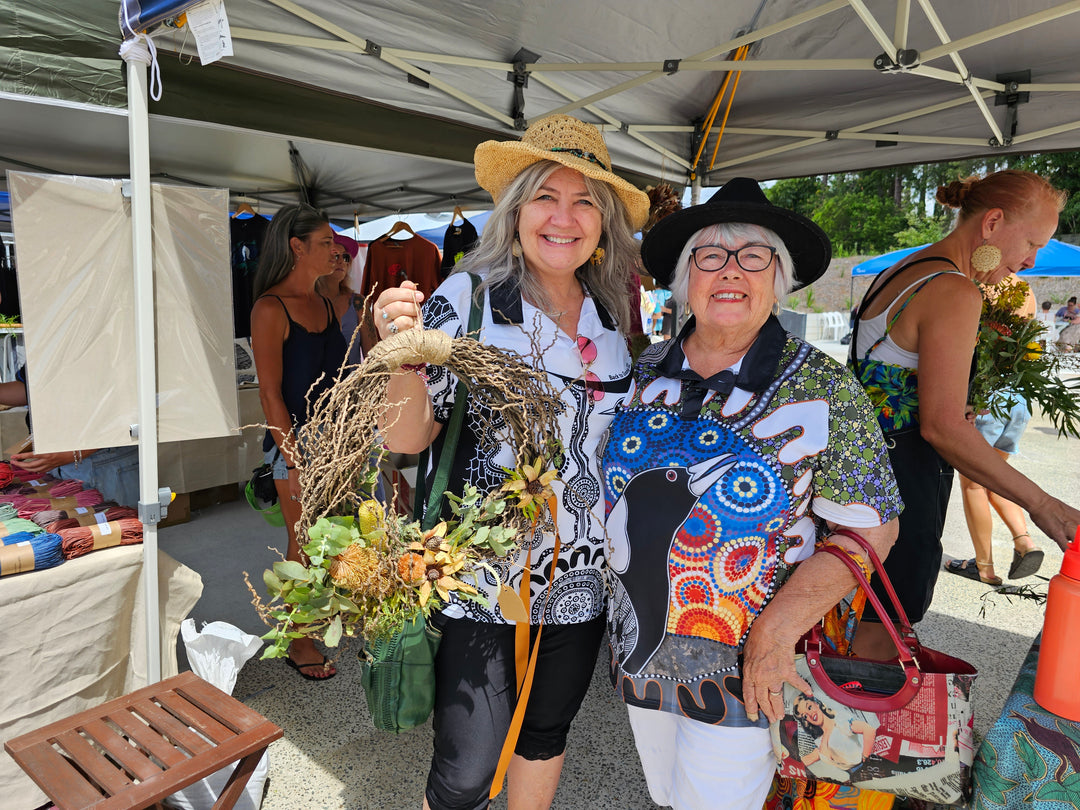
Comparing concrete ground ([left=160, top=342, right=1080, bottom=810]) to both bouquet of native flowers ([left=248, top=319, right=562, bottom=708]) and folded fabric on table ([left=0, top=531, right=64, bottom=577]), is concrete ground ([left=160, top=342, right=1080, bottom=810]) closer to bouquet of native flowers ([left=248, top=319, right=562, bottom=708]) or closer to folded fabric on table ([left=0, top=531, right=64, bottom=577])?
folded fabric on table ([left=0, top=531, right=64, bottom=577])

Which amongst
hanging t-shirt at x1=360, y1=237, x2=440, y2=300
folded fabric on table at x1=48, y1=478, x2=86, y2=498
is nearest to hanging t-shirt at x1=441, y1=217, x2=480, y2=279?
hanging t-shirt at x1=360, y1=237, x2=440, y2=300

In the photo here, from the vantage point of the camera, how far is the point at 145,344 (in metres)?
2.03

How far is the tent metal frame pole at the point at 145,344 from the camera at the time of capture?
1874 millimetres

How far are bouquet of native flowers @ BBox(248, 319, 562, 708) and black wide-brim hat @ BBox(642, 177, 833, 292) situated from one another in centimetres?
60

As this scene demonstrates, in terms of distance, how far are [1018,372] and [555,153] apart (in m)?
1.85

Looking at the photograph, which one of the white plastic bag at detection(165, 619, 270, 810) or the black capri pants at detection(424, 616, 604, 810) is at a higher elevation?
the black capri pants at detection(424, 616, 604, 810)

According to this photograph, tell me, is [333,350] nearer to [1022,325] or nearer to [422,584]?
[422,584]

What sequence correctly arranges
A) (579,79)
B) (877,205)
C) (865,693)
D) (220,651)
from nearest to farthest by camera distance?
(865,693), (220,651), (579,79), (877,205)

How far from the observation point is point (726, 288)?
1467 mm

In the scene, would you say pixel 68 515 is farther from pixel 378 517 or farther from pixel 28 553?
pixel 378 517

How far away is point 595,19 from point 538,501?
232cm

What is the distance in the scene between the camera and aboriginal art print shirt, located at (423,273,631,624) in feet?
4.80

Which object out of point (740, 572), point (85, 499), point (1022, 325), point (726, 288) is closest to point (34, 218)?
point (85, 499)

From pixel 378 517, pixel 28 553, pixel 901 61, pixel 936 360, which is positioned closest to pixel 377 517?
pixel 378 517
